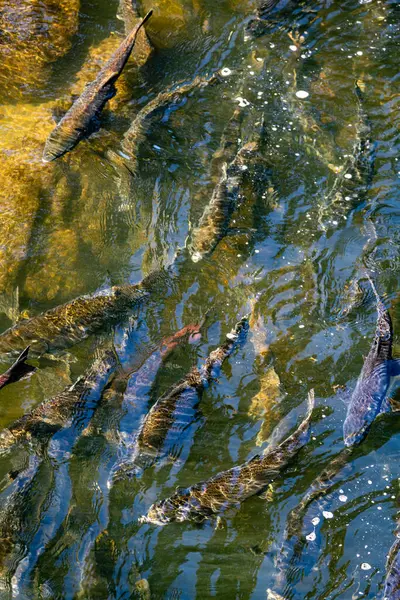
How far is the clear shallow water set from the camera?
460 centimetres

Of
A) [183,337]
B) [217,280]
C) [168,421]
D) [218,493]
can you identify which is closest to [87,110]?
[217,280]

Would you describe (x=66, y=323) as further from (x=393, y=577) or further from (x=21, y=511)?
(x=393, y=577)

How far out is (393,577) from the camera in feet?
13.9

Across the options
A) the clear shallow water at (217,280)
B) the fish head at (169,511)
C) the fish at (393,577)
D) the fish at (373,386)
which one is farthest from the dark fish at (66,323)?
the fish at (393,577)

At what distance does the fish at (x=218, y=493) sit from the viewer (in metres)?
4.68

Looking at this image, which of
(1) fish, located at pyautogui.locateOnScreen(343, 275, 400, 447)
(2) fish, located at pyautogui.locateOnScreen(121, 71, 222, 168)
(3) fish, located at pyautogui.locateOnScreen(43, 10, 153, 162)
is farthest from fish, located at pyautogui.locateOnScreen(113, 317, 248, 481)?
(3) fish, located at pyautogui.locateOnScreen(43, 10, 153, 162)

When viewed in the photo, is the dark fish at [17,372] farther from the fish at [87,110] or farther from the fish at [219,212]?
the fish at [87,110]

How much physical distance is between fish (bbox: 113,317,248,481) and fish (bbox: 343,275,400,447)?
1.28 meters

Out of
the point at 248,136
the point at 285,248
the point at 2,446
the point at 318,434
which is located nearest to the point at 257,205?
the point at 285,248

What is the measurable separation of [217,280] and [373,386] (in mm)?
2012

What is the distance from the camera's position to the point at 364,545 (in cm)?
459

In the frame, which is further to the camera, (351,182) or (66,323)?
(351,182)

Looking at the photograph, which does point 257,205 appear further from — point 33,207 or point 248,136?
point 33,207

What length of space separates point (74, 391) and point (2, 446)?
0.76m
